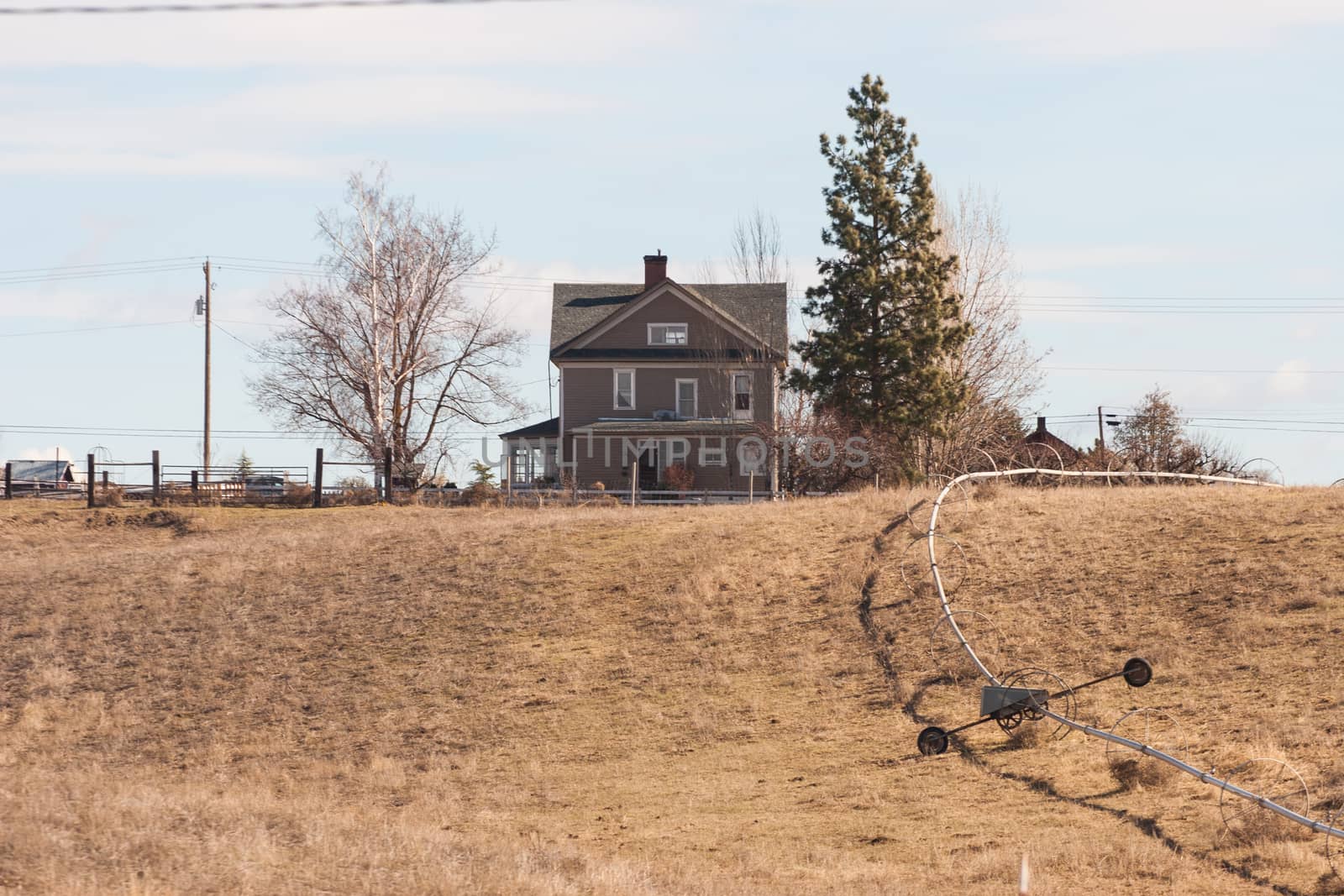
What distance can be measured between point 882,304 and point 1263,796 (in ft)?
110

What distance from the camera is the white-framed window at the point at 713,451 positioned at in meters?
56.0

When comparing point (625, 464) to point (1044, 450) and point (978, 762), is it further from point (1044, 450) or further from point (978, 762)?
point (978, 762)

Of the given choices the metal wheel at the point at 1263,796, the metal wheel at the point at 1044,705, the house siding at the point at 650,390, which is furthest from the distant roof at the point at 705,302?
the metal wheel at the point at 1263,796

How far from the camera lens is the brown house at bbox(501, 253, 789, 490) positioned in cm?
5653

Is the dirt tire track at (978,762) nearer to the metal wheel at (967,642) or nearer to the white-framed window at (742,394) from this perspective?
the metal wheel at (967,642)

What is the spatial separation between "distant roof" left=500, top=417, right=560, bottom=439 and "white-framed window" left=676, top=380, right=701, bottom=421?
547 centimetres

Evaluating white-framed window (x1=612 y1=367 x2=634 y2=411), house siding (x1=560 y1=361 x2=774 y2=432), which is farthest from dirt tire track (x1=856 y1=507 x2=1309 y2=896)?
white-framed window (x1=612 y1=367 x2=634 y2=411)

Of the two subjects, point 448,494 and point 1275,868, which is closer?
point 1275,868

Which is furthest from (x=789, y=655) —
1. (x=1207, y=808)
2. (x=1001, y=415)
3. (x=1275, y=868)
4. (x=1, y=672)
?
(x=1001, y=415)

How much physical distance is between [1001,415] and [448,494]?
2129 centimetres

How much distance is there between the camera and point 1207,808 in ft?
55.6

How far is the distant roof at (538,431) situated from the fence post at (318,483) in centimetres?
1343

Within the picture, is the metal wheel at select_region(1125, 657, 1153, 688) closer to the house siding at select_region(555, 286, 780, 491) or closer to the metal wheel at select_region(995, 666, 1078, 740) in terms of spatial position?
the metal wheel at select_region(995, 666, 1078, 740)

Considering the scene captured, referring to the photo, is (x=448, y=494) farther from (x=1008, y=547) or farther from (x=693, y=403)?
(x=1008, y=547)
